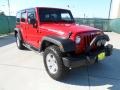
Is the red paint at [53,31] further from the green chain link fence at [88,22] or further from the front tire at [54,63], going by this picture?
the green chain link fence at [88,22]

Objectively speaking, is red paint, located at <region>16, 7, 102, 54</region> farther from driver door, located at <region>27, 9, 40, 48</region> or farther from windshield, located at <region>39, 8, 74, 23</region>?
windshield, located at <region>39, 8, 74, 23</region>

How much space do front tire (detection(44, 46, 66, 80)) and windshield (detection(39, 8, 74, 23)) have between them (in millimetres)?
1387

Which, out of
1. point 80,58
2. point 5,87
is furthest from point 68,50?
point 5,87

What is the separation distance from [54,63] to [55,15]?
81.6 inches

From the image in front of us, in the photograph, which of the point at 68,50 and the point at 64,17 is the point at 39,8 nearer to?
the point at 64,17

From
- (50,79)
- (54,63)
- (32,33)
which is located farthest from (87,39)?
(32,33)

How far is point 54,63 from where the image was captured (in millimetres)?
4484

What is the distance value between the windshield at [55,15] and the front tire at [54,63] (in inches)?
54.6

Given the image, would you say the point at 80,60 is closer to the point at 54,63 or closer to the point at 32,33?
the point at 54,63

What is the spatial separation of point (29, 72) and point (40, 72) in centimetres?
32

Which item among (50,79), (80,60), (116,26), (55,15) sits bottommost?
(50,79)

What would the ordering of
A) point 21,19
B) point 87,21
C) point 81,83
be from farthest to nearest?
point 87,21, point 21,19, point 81,83

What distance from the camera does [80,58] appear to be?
406cm

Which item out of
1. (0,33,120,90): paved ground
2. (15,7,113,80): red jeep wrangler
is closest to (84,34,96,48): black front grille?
(15,7,113,80): red jeep wrangler
